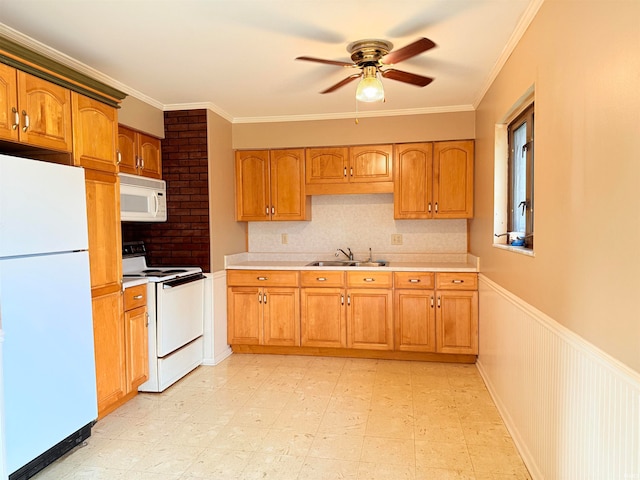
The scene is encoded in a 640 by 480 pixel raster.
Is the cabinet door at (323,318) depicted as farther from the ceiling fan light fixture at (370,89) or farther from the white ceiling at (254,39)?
the ceiling fan light fixture at (370,89)

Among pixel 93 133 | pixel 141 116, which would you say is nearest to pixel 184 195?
pixel 141 116

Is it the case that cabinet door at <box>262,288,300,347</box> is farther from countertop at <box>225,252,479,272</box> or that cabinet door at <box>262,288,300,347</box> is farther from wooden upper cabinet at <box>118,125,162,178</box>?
wooden upper cabinet at <box>118,125,162,178</box>

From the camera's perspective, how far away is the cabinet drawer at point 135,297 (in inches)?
119

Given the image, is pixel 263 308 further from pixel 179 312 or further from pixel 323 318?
pixel 179 312

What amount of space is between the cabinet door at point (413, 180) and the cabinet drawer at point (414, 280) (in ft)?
1.99

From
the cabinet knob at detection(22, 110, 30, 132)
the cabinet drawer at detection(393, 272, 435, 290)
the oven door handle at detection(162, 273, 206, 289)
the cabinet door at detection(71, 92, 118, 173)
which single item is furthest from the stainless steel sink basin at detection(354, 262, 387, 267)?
the cabinet knob at detection(22, 110, 30, 132)

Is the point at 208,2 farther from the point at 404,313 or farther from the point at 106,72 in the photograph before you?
the point at 404,313

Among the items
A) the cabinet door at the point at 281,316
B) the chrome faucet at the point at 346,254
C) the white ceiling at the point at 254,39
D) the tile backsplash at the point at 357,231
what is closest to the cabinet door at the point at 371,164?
the tile backsplash at the point at 357,231

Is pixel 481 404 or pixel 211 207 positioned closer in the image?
pixel 481 404

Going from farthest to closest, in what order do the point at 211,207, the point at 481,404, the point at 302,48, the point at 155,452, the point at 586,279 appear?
1. the point at 211,207
2. the point at 481,404
3. the point at 302,48
4. the point at 155,452
5. the point at 586,279

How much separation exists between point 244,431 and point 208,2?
2.49 m

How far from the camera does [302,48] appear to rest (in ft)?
8.71

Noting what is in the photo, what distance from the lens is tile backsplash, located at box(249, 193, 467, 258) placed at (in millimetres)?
4414

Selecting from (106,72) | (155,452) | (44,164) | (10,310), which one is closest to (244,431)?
(155,452)
